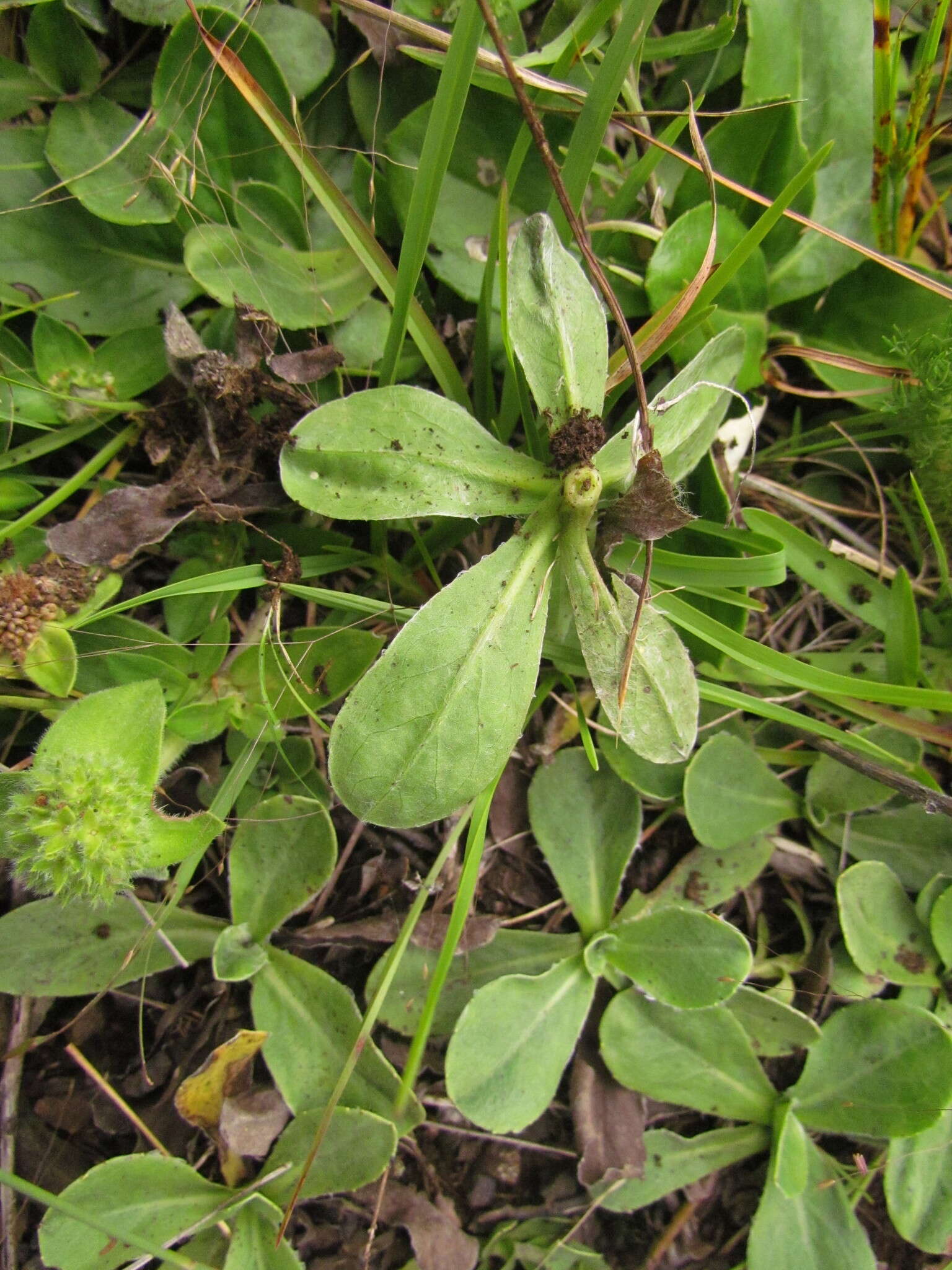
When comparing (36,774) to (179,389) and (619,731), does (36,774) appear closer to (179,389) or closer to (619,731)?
(179,389)

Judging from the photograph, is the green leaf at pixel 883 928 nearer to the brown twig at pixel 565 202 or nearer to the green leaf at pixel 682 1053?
the green leaf at pixel 682 1053

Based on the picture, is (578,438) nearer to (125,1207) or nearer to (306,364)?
(306,364)

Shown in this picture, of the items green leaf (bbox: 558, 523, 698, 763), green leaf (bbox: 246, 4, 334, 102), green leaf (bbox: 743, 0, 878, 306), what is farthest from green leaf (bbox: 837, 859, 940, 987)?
green leaf (bbox: 246, 4, 334, 102)

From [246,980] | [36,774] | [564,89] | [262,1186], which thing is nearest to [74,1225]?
[262,1186]

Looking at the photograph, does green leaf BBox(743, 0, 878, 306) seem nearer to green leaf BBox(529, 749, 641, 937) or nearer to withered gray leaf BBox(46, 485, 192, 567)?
green leaf BBox(529, 749, 641, 937)

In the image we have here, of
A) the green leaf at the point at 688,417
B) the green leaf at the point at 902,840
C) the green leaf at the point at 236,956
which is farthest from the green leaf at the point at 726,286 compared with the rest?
the green leaf at the point at 236,956
